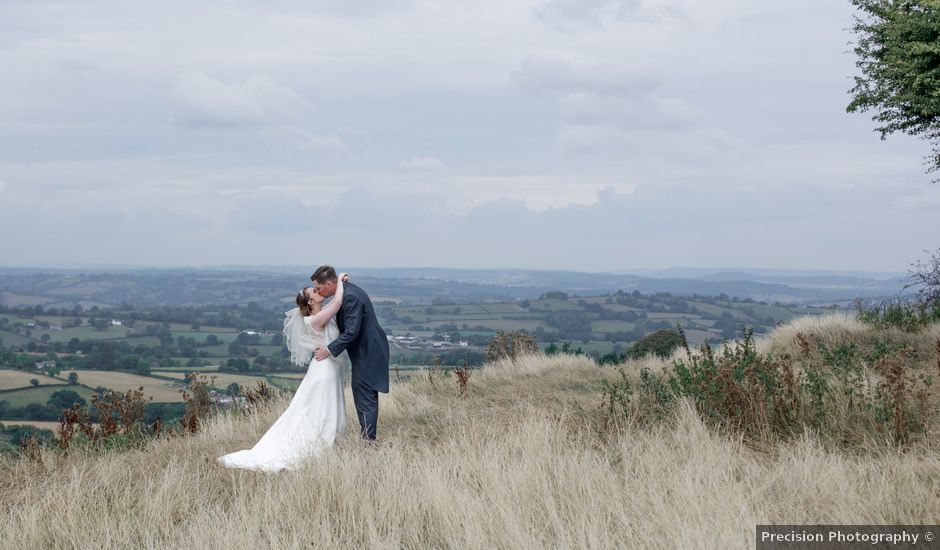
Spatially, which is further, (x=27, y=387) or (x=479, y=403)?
(x=27, y=387)

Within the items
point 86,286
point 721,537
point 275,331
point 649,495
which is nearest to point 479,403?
point 649,495

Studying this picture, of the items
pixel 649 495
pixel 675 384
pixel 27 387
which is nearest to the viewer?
pixel 649 495

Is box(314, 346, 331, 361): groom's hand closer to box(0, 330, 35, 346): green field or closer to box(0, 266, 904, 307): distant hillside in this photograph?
box(0, 330, 35, 346): green field

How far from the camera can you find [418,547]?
5180mm

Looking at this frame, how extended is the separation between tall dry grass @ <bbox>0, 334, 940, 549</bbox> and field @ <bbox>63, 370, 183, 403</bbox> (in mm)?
23964

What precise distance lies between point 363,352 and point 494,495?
3.01 metres

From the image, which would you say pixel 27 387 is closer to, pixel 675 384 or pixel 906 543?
pixel 675 384

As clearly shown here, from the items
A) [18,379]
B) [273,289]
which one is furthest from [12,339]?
[273,289]

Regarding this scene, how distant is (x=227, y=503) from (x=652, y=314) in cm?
5711

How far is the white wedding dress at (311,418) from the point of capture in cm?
791

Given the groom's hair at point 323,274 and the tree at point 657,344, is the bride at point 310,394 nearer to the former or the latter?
the groom's hair at point 323,274

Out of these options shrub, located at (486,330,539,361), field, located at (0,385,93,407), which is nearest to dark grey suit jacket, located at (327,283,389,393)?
shrub, located at (486,330,539,361)

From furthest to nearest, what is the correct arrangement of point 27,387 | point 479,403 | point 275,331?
point 275,331 < point 27,387 < point 479,403

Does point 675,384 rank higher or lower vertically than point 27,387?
higher
